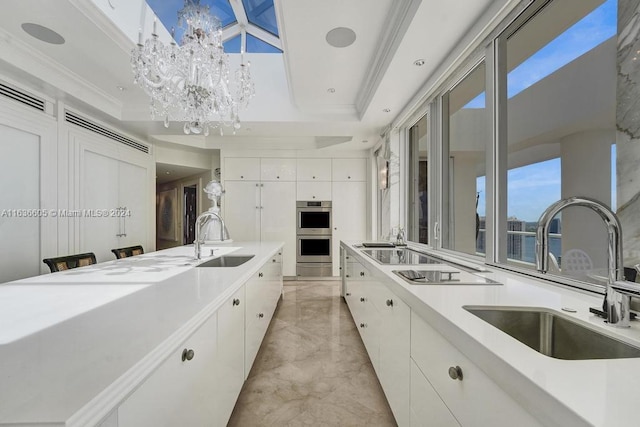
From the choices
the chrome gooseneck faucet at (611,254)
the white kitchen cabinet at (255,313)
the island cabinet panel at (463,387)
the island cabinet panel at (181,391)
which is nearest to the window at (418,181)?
the white kitchen cabinet at (255,313)

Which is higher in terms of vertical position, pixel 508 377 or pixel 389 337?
pixel 508 377

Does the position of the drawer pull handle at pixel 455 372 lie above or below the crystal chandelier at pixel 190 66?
below

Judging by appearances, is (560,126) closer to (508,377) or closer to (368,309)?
(508,377)

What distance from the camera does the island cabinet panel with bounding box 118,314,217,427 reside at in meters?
0.66

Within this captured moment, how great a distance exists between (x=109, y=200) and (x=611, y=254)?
494cm

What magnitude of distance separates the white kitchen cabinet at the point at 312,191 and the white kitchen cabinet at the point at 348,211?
13 cm

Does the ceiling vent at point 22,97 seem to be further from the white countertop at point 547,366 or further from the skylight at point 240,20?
the white countertop at point 547,366

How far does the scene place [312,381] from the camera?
1.95m

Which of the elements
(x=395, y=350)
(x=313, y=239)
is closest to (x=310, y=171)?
(x=313, y=239)

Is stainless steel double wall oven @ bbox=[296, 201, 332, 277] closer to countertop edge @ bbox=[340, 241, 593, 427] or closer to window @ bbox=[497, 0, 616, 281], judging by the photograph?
window @ bbox=[497, 0, 616, 281]

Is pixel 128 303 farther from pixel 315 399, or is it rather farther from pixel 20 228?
pixel 20 228

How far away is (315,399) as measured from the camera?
1.76 meters

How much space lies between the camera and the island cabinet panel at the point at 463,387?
0.62 meters

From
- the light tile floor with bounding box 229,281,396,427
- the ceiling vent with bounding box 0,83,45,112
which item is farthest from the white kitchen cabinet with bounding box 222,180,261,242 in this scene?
the ceiling vent with bounding box 0,83,45,112
